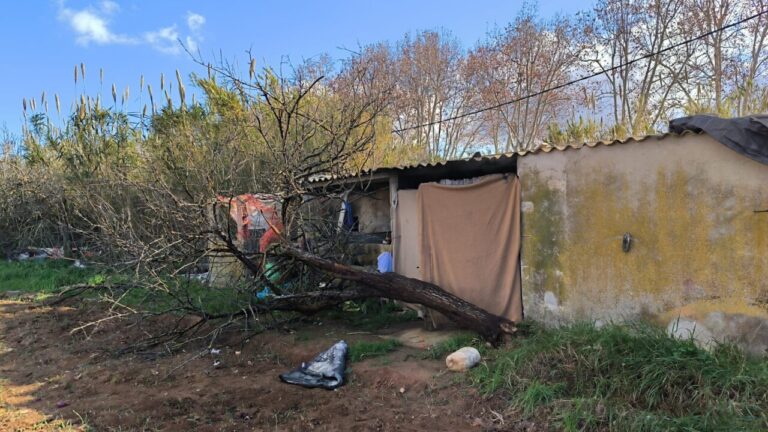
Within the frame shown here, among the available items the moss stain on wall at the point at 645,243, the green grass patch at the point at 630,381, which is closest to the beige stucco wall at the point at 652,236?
the moss stain on wall at the point at 645,243

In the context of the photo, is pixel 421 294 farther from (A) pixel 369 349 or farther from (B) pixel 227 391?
(B) pixel 227 391

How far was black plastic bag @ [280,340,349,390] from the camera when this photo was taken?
16.4ft

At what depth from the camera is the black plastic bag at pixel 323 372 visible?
16.4ft

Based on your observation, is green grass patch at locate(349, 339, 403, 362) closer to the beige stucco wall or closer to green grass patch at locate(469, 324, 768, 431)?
green grass patch at locate(469, 324, 768, 431)

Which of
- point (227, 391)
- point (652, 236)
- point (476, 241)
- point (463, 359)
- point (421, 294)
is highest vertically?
point (652, 236)

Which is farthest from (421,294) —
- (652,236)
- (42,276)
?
(42,276)

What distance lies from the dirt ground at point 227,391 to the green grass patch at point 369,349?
14 cm

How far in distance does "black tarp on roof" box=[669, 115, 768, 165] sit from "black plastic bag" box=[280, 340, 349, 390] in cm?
423

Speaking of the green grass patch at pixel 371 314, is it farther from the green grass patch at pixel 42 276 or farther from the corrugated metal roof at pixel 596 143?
the green grass patch at pixel 42 276

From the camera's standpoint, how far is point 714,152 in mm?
4285

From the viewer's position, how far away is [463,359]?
4.90 m

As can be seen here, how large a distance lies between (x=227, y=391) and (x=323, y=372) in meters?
0.99

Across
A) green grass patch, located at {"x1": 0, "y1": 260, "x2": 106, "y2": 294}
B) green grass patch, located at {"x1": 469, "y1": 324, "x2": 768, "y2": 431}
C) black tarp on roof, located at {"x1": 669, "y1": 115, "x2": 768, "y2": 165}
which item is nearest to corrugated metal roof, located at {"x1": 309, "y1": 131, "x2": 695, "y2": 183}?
black tarp on roof, located at {"x1": 669, "y1": 115, "x2": 768, "y2": 165}

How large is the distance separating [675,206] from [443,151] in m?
14.8
